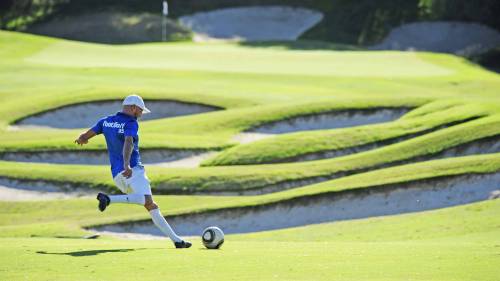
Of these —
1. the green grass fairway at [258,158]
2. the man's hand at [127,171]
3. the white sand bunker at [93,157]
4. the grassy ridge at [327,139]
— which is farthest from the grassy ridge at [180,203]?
the man's hand at [127,171]

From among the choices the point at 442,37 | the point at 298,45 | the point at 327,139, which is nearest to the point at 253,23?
the point at 298,45

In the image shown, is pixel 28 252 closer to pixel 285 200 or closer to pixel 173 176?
pixel 285 200

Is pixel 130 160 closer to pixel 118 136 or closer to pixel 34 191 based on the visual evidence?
pixel 118 136

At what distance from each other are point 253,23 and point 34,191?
5892 cm

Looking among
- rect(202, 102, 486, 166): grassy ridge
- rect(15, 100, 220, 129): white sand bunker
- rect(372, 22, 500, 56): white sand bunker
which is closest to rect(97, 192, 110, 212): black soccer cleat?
rect(202, 102, 486, 166): grassy ridge

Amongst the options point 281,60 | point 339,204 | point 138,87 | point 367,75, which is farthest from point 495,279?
point 281,60

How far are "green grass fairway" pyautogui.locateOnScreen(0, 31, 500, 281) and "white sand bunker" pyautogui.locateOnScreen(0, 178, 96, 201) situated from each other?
0.19 meters

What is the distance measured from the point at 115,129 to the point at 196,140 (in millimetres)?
22924

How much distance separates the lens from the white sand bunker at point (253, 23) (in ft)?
292

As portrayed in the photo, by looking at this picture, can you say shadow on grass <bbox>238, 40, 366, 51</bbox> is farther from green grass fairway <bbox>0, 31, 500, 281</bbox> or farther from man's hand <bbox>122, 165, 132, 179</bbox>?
Result: man's hand <bbox>122, 165, 132, 179</bbox>

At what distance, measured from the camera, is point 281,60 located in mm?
63281

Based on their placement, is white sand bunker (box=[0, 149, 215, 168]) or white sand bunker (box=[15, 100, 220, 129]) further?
white sand bunker (box=[15, 100, 220, 129])

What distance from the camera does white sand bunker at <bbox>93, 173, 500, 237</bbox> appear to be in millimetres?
29922

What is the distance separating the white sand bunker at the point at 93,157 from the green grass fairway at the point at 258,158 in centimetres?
21
